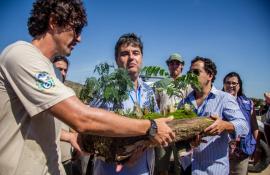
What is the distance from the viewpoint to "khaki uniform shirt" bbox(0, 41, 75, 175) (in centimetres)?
188

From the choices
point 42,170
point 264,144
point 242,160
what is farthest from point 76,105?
point 264,144

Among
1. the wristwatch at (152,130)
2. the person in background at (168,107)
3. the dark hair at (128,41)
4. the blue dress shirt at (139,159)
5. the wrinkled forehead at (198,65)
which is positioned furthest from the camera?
the wrinkled forehead at (198,65)

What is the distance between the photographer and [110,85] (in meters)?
2.97

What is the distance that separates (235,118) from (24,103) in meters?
2.61

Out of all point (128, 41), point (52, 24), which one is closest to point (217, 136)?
point (128, 41)

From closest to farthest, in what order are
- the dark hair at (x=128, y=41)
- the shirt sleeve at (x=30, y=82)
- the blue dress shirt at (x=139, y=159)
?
1. the shirt sleeve at (x=30, y=82)
2. the blue dress shirt at (x=139, y=159)
3. the dark hair at (x=128, y=41)

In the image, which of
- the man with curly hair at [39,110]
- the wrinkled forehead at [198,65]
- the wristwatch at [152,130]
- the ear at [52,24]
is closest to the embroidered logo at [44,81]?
the man with curly hair at [39,110]

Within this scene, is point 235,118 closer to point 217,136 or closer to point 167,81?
point 217,136

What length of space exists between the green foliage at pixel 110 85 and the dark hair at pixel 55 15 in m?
0.76

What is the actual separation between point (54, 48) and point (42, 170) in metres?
0.78

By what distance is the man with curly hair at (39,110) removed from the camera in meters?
1.89

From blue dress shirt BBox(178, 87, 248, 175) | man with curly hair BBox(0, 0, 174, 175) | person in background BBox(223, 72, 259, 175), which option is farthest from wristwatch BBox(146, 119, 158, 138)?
person in background BBox(223, 72, 259, 175)

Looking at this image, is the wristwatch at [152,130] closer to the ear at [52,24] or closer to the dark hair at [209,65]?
the ear at [52,24]

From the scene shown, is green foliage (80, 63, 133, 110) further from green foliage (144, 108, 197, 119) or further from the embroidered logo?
the embroidered logo
